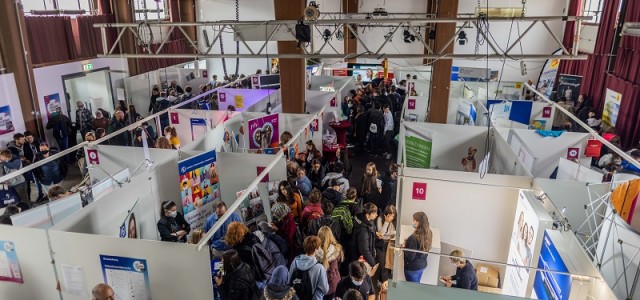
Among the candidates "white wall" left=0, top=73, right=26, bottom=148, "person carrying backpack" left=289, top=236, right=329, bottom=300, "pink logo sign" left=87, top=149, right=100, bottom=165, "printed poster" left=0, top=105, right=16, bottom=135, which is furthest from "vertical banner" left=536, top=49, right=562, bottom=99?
"printed poster" left=0, top=105, right=16, bottom=135

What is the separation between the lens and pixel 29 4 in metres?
9.40

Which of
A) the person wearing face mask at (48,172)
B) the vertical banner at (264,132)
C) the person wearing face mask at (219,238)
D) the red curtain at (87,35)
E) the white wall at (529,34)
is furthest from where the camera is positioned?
the white wall at (529,34)

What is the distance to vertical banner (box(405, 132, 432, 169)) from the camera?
6.52 meters

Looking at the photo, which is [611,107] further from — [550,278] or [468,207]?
[550,278]

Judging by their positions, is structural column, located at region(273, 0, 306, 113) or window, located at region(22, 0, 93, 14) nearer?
structural column, located at region(273, 0, 306, 113)

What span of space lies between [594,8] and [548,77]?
232cm

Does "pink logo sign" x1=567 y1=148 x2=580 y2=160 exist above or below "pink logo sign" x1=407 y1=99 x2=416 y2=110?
below

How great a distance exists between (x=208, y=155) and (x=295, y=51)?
3.58 m

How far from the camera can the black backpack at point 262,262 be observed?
3764 mm

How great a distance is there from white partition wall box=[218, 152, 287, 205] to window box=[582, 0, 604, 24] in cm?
1054

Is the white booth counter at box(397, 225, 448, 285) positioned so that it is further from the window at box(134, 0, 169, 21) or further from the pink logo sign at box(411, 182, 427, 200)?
the window at box(134, 0, 169, 21)

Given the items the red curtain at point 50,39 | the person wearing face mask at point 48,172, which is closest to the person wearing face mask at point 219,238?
the person wearing face mask at point 48,172

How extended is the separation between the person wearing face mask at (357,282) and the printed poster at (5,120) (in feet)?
25.4

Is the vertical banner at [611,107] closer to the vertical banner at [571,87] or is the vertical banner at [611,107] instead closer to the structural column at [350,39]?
the vertical banner at [571,87]
